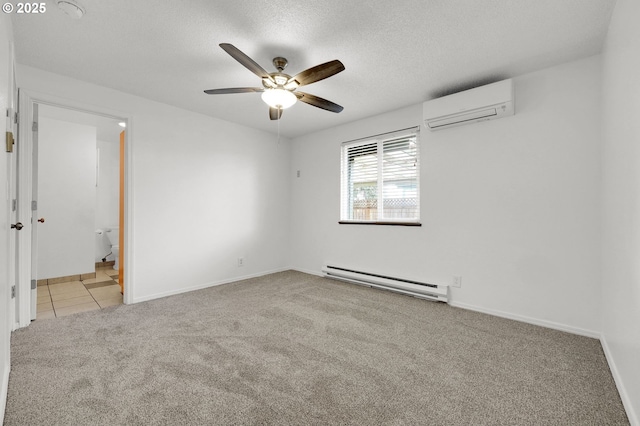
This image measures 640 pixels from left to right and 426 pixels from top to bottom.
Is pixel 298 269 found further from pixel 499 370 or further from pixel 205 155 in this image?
pixel 499 370

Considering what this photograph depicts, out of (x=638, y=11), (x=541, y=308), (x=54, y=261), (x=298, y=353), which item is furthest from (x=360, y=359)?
(x=54, y=261)

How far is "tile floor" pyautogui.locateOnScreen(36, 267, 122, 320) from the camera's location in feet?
9.88

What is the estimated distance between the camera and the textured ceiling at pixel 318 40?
1.87m

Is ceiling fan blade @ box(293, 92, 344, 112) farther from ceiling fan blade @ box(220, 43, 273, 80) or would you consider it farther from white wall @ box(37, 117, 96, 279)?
white wall @ box(37, 117, 96, 279)

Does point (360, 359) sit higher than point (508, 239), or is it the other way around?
point (508, 239)

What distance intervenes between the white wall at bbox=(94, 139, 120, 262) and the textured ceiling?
3.03 m

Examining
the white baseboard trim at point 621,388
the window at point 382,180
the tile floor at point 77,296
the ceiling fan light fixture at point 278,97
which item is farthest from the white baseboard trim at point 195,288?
the white baseboard trim at point 621,388

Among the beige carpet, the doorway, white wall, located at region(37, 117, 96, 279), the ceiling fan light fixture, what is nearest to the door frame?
the beige carpet

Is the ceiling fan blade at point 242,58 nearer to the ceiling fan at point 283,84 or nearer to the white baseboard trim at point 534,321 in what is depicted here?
the ceiling fan at point 283,84

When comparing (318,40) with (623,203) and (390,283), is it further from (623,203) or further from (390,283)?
(390,283)

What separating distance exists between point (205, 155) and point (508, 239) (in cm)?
381

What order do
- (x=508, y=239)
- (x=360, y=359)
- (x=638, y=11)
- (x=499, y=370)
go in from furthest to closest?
1. (x=508, y=239)
2. (x=360, y=359)
3. (x=499, y=370)
4. (x=638, y=11)

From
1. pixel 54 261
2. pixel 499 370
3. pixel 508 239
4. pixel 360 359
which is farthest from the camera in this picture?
pixel 54 261

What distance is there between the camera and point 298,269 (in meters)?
4.93
